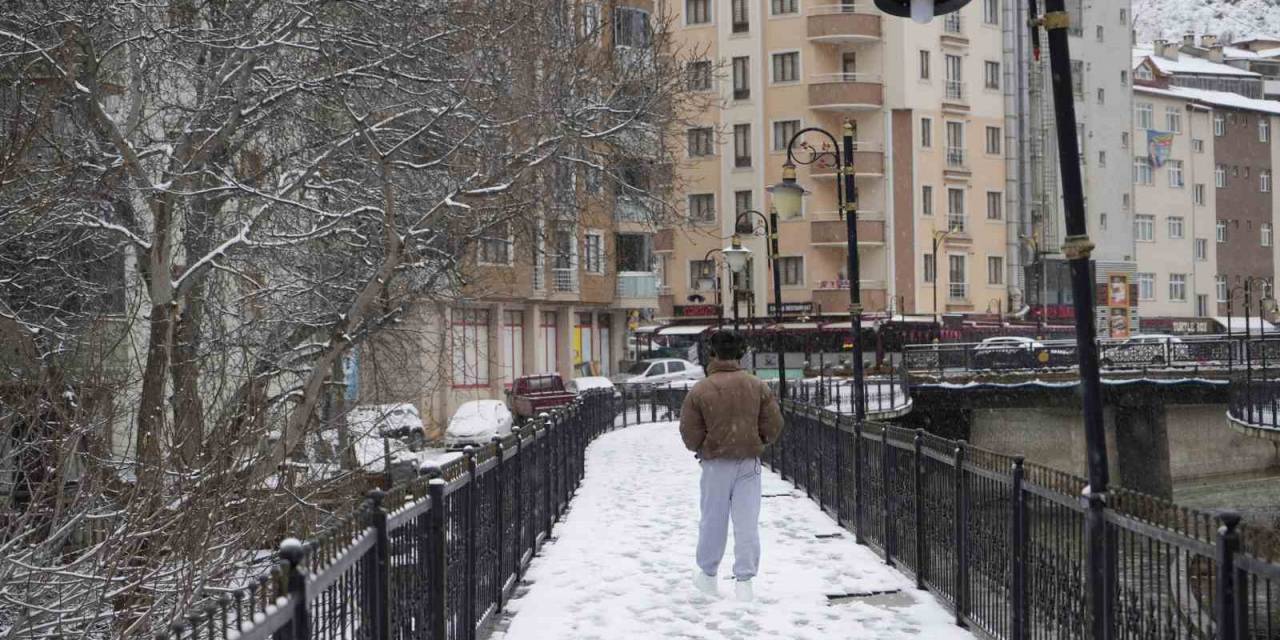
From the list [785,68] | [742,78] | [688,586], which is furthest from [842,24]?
[688,586]

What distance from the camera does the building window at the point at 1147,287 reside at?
85750mm

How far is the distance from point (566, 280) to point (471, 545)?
45.8 meters

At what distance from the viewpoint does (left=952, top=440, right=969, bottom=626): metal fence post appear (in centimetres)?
966

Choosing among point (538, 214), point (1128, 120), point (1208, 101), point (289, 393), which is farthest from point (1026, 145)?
point (289, 393)

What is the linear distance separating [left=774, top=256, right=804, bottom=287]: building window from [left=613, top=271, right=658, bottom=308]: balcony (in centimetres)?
859

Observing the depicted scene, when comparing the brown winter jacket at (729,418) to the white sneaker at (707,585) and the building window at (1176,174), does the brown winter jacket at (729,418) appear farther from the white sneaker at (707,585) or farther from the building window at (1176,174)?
the building window at (1176,174)

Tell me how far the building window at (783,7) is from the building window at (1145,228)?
28836mm

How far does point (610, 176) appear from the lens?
67.9 ft

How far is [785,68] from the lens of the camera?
218 feet

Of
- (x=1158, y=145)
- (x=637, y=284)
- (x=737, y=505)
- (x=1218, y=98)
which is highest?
(x=1218, y=98)

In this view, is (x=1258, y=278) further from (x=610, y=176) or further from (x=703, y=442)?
(x=703, y=442)

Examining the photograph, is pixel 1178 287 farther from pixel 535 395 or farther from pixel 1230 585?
pixel 1230 585

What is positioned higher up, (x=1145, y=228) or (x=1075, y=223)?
(x=1145, y=228)

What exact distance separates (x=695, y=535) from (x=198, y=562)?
4.85 metres
